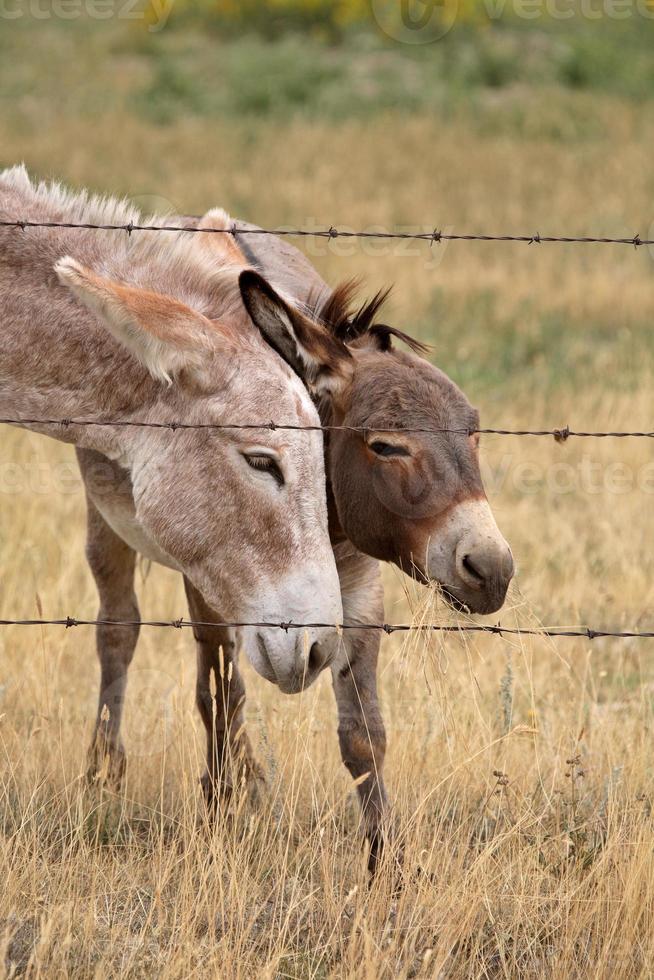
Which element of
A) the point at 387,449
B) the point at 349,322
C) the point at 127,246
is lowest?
the point at 387,449

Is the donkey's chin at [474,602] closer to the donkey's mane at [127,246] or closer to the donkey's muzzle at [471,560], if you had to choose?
the donkey's muzzle at [471,560]

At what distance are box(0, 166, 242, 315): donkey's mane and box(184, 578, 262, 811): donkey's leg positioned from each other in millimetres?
1171

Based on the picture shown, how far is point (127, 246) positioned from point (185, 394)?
615 millimetres

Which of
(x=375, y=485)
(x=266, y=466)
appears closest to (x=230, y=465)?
(x=266, y=466)

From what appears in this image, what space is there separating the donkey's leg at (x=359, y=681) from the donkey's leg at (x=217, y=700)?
449 mm

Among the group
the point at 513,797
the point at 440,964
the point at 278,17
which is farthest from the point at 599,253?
the point at 278,17

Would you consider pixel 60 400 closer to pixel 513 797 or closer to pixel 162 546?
pixel 162 546

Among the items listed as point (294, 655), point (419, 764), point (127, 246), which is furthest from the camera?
point (419, 764)

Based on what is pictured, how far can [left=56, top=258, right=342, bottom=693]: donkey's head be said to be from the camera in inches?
128

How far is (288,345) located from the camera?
355cm

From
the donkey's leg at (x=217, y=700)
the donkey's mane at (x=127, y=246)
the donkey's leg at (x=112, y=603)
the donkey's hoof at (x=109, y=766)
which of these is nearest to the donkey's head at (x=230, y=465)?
the donkey's mane at (x=127, y=246)

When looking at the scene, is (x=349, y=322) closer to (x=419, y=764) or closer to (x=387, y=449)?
(x=387, y=449)

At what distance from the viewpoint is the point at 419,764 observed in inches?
157

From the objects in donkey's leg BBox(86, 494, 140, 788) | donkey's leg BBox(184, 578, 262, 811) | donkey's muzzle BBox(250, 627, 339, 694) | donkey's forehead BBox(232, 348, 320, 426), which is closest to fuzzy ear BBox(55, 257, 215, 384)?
donkey's forehead BBox(232, 348, 320, 426)
